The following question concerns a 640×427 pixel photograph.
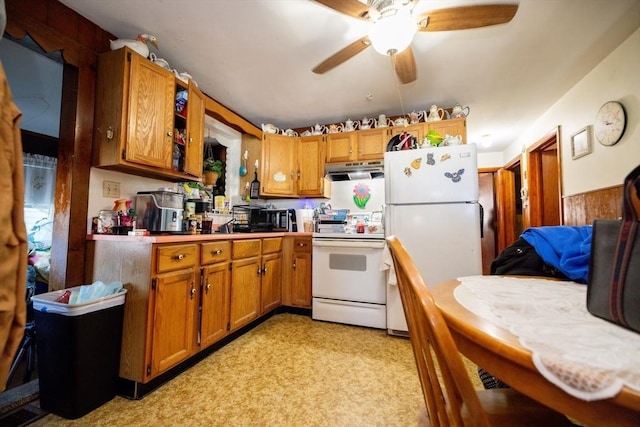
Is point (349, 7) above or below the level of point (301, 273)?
above

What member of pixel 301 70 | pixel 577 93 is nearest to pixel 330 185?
pixel 301 70

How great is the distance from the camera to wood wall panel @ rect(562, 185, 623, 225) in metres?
1.83

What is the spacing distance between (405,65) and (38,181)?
441cm

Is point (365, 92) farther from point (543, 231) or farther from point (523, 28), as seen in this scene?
point (543, 231)

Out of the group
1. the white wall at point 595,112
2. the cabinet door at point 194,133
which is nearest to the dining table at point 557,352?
the white wall at point 595,112

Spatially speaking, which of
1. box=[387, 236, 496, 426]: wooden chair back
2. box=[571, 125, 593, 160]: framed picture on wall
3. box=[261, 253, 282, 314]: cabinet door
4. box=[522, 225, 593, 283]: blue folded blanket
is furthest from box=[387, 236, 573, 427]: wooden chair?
box=[571, 125, 593, 160]: framed picture on wall

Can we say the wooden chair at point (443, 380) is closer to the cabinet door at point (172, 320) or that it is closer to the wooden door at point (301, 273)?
the cabinet door at point (172, 320)

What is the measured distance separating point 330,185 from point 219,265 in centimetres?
186

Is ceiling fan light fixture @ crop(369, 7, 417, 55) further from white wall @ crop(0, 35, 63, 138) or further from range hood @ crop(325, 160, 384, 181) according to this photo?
white wall @ crop(0, 35, 63, 138)

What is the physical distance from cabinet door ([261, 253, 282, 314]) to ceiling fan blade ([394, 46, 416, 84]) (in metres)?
1.94

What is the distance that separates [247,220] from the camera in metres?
2.97

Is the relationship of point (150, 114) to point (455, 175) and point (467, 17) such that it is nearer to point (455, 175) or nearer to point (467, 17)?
point (467, 17)

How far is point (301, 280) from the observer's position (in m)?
2.73

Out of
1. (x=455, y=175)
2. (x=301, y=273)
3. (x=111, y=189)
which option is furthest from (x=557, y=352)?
(x=301, y=273)
